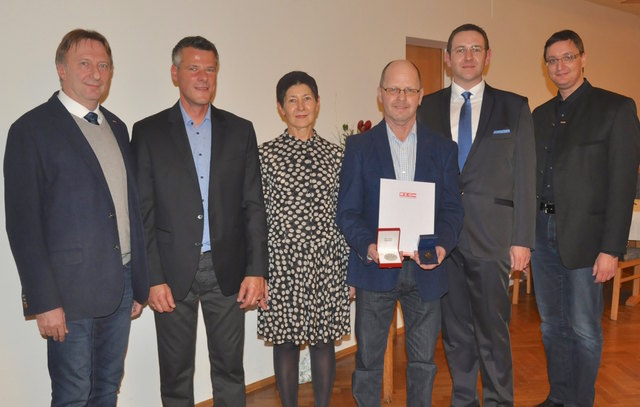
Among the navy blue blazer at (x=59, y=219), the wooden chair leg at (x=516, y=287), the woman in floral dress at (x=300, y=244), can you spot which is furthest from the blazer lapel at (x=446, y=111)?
the wooden chair leg at (x=516, y=287)

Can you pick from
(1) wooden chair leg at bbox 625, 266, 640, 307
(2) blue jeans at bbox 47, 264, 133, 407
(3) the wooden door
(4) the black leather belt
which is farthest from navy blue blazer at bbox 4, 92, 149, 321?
(1) wooden chair leg at bbox 625, 266, 640, 307

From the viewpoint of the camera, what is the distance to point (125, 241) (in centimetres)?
252

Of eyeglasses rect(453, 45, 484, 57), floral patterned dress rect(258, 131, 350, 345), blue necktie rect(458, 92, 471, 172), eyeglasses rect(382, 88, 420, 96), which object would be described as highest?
eyeglasses rect(453, 45, 484, 57)

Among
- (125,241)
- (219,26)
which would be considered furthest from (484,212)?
(219,26)

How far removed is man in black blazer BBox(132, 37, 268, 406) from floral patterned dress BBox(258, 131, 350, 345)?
0.09 meters

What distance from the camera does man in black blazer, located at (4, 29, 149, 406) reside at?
2.22m

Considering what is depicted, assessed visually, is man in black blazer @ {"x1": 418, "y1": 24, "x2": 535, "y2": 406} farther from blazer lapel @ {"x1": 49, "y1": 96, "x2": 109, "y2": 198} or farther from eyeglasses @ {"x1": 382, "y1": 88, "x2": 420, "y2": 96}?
blazer lapel @ {"x1": 49, "y1": 96, "x2": 109, "y2": 198}

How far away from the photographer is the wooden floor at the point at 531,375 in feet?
12.0

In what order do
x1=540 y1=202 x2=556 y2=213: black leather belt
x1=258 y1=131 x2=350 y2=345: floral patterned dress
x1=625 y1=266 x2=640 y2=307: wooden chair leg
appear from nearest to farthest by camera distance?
x1=258 y1=131 x2=350 y2=345: floral patterned dress < x1=540 y1=202 x2=556 y2=213: black leather belt < x1=625 y1=266 x2=640 y2=307: wooden chair leg

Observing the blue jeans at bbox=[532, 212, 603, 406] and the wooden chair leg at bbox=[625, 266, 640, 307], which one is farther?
the wooden chair leg at bbox=[625, 266, 640, 307]

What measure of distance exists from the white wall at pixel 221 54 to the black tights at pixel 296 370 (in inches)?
36.1

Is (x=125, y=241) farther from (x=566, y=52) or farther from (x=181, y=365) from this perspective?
(x=566, y=52)

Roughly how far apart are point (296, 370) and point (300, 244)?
0.65 m

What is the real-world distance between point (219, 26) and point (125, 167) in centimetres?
142
